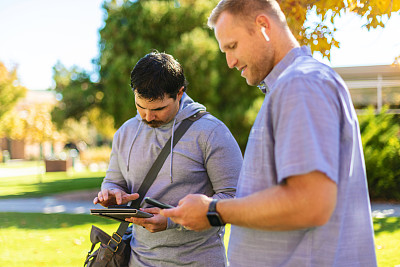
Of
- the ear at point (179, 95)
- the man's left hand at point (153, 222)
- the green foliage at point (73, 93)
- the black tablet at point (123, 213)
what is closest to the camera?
the black tablet at point (123, 213)

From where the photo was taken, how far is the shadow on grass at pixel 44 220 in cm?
916

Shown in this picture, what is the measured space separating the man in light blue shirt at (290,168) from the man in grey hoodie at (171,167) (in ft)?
2.68

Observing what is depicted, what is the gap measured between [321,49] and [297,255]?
453 centimetres

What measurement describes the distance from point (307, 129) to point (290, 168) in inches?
4.9

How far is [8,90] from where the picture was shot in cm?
3434

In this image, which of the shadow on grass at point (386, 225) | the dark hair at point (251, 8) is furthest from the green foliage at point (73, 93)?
the dark hair at point (251, 8)

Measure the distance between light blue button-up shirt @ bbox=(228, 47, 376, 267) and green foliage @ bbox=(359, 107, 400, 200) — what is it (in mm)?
11250

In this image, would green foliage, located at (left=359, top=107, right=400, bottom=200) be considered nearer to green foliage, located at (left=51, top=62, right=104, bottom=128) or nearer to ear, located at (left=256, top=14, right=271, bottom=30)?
green foliage, located at (left=51, top=62, right=104, bottom=128)

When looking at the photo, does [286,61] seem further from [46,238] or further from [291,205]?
[46,238]

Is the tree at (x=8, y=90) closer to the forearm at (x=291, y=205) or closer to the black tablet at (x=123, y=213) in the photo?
the black tablet at (x=123, y=213)

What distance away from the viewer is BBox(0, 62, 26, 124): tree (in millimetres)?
34094

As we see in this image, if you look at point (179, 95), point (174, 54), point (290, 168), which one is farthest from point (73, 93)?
point (290, 168)

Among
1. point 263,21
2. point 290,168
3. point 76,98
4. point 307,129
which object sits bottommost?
A: point 76,98

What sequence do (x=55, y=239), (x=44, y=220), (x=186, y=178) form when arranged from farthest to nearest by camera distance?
(x=44, y=220) < (x=55, y=239) < (x=186, y=178)
